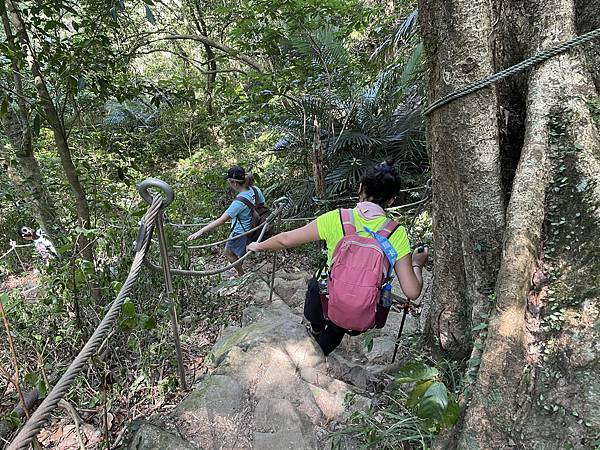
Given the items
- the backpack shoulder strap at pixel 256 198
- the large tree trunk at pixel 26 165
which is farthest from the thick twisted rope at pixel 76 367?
the backpack shoulder strap at pixel 256 198

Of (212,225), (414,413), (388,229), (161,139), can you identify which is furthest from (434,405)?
(161,139)

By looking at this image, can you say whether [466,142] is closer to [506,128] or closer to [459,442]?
[506,128]

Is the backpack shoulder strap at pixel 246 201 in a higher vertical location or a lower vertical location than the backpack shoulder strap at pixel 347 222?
higher

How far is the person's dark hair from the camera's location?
230 centimetres

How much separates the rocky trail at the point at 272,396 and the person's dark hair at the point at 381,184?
850mm

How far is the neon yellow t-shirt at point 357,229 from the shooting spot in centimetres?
222

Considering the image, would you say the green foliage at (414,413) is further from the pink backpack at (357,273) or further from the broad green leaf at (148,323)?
the broad green leaf at (148,323)

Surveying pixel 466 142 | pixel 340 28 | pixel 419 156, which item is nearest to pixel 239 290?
pixel 466 142

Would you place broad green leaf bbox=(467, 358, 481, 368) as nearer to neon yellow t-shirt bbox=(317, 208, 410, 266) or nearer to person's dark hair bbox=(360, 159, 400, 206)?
neon yellow t-shirt bbox=(317, 208, 410, 266)

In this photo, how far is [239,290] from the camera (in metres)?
4.27

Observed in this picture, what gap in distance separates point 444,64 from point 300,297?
2820 millimetres

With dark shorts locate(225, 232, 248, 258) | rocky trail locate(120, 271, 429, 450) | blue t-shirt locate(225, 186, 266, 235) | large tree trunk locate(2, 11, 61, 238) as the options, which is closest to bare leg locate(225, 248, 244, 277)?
dark shorts locate(225, 232, 248, 258)

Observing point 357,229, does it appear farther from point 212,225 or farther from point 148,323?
point 212,225

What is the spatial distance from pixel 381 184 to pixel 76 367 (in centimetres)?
164
